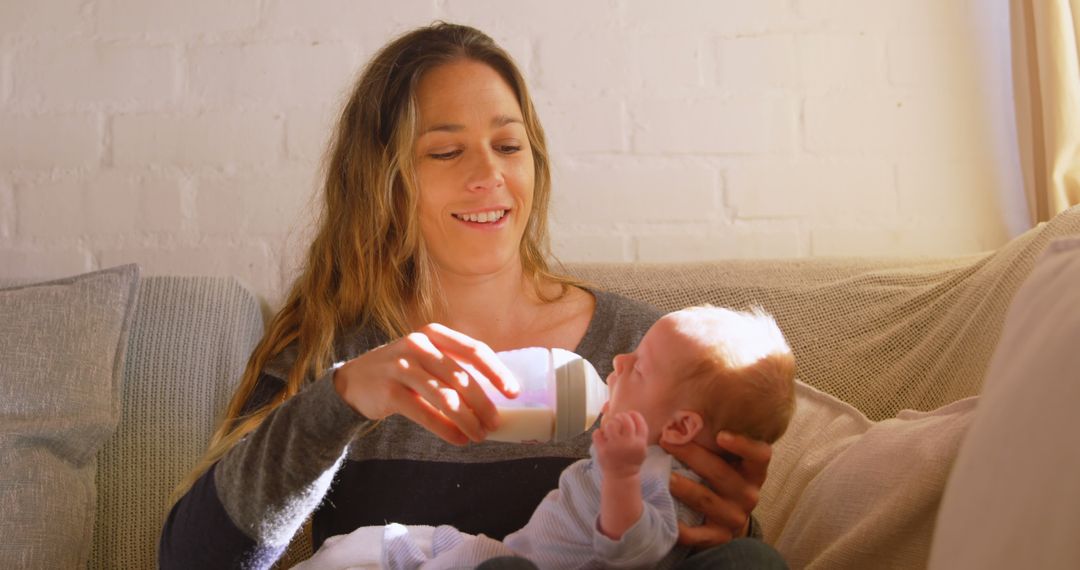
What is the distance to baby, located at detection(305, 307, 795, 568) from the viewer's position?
41.4 inches

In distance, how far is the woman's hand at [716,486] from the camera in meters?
1.15

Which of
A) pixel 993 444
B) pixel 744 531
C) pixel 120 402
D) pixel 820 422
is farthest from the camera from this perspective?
pixel 120 402

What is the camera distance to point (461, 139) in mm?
1623

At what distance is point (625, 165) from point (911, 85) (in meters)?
0.56

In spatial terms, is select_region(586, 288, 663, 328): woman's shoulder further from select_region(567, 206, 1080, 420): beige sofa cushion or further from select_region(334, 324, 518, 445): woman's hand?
select_region(334, 324, 518, 445): woman's hand

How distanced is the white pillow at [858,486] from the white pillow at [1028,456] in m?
0.28

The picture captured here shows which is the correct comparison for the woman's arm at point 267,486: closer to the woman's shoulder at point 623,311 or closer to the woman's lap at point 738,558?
the woman's lap at point 738,558

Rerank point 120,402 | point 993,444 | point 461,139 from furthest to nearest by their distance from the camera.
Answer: point 120,402 → point 461,139 → point 993,444

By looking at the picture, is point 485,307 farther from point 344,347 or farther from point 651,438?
point 651,438

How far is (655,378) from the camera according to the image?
118 centimetres

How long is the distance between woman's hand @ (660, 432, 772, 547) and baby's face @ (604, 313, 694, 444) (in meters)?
0.03

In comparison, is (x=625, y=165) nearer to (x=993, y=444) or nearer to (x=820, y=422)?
(x=820, y=422)

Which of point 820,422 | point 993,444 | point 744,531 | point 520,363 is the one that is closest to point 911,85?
point 820,422

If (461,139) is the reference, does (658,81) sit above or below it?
above
